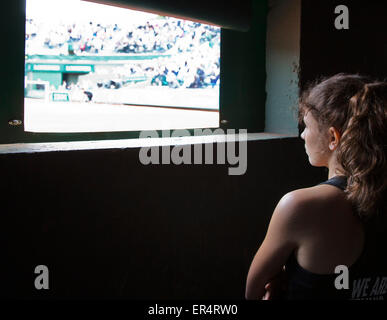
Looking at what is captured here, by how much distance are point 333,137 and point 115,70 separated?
Answer: 1.58m

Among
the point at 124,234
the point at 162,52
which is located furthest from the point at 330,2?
the point at 124,234

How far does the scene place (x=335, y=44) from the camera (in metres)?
2.42

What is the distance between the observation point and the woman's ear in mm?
884

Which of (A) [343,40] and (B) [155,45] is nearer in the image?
(B) [155,45]

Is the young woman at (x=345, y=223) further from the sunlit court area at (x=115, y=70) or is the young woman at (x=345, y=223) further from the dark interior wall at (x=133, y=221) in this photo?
the sunlit court area at (x=115, y=70)

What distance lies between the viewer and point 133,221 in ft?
5.36

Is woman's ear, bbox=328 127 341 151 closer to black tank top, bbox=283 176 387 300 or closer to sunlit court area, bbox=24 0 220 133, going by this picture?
black tank top, bbox=283 176 387 300

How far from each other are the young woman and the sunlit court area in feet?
3.65

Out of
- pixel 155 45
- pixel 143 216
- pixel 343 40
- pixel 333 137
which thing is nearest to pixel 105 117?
pixel 155 45

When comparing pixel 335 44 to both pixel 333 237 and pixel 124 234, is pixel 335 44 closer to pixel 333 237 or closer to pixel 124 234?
pixel 124 234

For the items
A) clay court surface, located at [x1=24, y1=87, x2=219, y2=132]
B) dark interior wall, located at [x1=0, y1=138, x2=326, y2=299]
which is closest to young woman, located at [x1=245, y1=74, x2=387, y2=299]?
dark interior wall, located at [x1=0, y1=138, x2=326, y2=299]

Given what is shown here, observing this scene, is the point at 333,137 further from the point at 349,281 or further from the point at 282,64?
the point at 282,64

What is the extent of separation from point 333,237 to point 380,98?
27 cm

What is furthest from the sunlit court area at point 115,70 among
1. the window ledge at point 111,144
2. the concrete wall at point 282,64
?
the concrete wall at point 282,64
